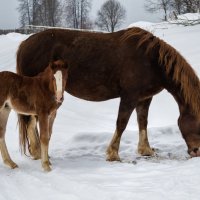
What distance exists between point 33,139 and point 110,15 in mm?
41610

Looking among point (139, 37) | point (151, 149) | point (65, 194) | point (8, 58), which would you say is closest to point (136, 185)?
point (65, 194)

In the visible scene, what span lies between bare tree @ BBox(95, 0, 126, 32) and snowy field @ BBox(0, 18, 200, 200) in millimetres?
37322

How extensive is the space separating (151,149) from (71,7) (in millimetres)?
42382

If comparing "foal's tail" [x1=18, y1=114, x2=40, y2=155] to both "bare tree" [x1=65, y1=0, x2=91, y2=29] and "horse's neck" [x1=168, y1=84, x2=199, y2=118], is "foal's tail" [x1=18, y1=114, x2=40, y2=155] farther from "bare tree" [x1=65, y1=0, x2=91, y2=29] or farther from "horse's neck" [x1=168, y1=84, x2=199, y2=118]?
"bare tree" [x1=65, y1=0, x2=91, y2=29]

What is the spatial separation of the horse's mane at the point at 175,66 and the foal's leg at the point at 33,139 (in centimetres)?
166

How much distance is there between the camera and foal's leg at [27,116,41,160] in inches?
205

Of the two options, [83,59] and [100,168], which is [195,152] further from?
[83,59]

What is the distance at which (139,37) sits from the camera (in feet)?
17.6

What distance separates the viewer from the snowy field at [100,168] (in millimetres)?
3650

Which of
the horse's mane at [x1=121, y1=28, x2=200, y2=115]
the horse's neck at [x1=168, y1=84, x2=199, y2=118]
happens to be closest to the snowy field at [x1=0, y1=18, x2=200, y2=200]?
the horse's neck at [x1=168, y1=84, x2=199, y2=118]

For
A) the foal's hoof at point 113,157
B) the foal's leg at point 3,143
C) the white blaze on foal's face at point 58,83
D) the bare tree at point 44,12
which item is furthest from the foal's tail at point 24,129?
the bare tree at point 44,12

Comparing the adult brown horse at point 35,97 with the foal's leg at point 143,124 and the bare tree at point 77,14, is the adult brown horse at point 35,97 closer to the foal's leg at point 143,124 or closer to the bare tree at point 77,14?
the foal's leg at point 143,124

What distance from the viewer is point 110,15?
149 ft

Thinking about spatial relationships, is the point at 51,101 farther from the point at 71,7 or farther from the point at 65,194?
the point at 71,7
